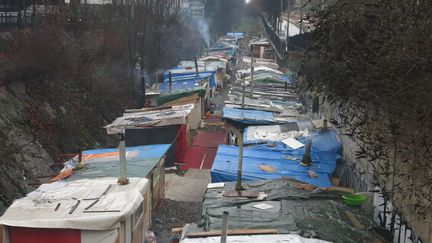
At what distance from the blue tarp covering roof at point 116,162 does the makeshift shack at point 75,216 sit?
5.17 feet

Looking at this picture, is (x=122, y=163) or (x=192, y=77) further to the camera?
(x=192, y=77)

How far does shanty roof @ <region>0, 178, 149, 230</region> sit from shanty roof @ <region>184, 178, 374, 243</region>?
131 cm

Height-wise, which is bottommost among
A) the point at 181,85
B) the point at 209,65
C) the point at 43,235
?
the point at 43,235

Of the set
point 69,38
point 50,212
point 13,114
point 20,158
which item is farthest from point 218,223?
point 69,38

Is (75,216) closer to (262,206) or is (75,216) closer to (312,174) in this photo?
(262,206)

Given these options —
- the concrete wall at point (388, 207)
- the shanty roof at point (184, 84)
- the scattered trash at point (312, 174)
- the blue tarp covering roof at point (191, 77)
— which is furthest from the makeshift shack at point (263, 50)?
the scattered trash at point (312, 174)

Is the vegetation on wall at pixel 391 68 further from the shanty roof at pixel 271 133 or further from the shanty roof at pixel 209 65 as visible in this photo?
the shanty roof at pixel 209 65

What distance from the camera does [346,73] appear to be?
23.8 ft

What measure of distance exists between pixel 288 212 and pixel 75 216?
367 centimetres

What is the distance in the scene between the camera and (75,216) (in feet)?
26.2

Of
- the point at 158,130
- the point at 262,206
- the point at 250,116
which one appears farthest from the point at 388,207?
the point at 158,130

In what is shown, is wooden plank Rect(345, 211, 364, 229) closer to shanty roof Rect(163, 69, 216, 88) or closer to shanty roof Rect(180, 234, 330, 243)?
shanty roof Rect(180, 234, 330, 243)

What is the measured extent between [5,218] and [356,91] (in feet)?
20.0

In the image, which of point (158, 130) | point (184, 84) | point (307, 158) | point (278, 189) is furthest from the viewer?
point (184, 84)
